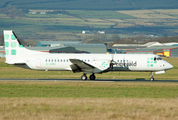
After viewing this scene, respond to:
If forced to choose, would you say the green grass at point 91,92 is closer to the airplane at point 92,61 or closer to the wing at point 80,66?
the wing at point 80,66

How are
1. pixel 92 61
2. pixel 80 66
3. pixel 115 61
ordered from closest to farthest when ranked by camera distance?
pixel 80 66 < pixel 92 61 < pixel 115 61

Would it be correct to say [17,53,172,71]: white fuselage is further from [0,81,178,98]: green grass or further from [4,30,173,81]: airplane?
[0,81,178,98]: green grass

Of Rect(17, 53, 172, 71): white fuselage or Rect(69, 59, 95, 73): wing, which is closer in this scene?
Rect(69, 59, 95, 73): wing

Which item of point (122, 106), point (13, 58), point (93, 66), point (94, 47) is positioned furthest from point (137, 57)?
point (94, 47)

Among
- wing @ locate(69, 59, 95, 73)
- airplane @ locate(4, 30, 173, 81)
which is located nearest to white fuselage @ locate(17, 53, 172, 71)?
airplane @ locate(4, 30, 173, 81)

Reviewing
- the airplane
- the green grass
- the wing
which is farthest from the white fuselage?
the green grass

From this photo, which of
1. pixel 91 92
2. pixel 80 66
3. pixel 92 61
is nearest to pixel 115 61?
pixel 92 61

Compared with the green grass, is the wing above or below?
above

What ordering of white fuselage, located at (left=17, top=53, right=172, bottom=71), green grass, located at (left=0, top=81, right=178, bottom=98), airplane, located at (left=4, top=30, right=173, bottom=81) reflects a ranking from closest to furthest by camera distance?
green grass, located at (left=0, top=81, right=178, bottom=98) → airplane, located at (left=4, top=30, right=173, bottom=81) → white fuselage, located at (left=17, top=53, right=172, bottom=71)

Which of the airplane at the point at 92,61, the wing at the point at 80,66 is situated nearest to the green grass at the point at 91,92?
the wing at the point at 80,66

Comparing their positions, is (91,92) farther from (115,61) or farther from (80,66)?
(115,61)

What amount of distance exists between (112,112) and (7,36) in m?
27.1

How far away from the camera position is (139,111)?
55.7 feet

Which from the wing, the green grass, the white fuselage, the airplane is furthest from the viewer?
the white fuselage
